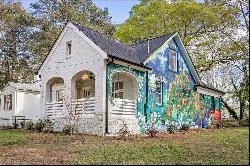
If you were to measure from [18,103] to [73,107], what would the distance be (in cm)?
1252

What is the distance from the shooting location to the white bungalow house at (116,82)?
1702 centimetres

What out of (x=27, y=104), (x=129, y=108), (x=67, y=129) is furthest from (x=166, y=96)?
(x=27, y=104)

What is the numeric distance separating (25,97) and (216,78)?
2687cm

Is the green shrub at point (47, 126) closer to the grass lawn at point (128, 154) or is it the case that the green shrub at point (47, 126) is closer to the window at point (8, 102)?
the grass lawn at point (128, 154)

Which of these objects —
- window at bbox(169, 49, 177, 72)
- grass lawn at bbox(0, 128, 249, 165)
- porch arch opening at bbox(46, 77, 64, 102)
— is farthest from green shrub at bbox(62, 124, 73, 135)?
window at bbox(169, 49, 177, 72)

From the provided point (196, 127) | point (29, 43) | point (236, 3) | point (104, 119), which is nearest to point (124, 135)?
point (104, 119)

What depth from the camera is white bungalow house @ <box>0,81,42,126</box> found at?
28812mm

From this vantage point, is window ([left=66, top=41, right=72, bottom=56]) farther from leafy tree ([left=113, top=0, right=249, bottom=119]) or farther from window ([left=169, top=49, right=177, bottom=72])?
leafy tree ([left=113, top=0, right=249, bottom=119])

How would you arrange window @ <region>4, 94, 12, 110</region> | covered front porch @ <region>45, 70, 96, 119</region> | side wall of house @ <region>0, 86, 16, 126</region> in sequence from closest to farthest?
covered front porch @ <region>45, 70, 96, 119</region>
side wall of house @ <region>0, 86, 16, 126</region>
window @ <region>4, 94, 12, 110</region>

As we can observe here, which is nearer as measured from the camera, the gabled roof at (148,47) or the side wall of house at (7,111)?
the gabled roof at (148,47)

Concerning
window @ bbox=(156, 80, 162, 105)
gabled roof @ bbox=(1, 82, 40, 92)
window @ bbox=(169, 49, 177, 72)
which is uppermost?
window @ bbox=(169, 49, 177, 72)

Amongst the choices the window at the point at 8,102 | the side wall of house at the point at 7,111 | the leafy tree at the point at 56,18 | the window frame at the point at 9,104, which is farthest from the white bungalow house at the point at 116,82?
the leafy tree at the point at 56,18

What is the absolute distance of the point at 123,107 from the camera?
1752 centimetres

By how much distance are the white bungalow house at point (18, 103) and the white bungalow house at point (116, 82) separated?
6.47m
